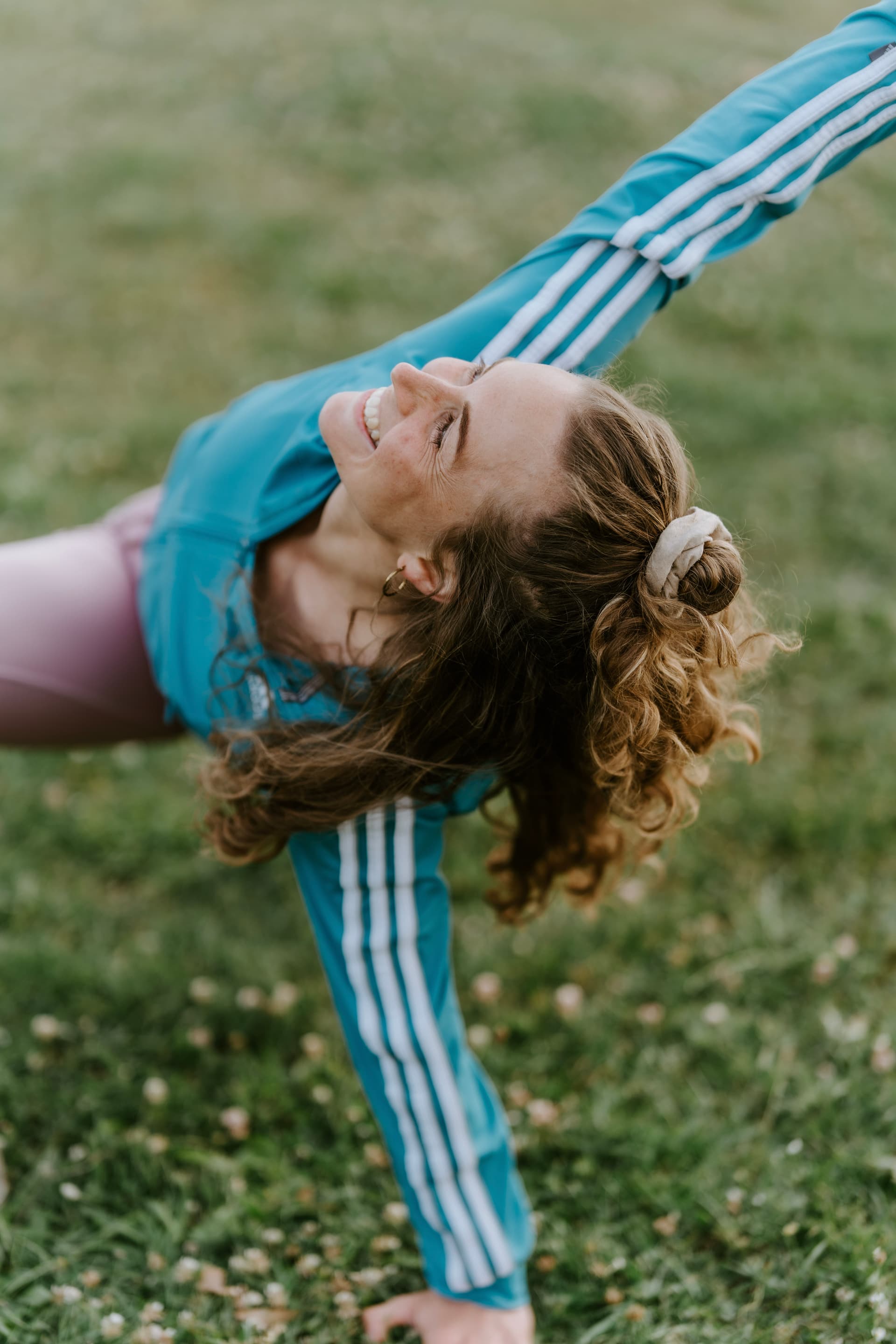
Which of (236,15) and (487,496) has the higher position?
(487,496)

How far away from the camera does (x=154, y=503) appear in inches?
127

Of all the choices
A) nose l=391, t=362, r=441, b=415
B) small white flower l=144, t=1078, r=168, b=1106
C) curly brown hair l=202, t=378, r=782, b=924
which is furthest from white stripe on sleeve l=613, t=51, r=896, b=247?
small white flower l=144, t=1078, r=168, b=1106

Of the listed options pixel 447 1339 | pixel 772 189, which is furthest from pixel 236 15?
pixel 447 1339

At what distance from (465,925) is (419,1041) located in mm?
1203

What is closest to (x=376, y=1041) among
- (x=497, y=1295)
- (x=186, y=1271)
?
(x=497, y=1295)

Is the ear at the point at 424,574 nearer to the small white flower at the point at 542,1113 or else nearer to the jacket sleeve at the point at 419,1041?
the jacket sleeve at the point at 419,1041

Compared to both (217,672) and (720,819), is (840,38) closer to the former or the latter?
(217,672)

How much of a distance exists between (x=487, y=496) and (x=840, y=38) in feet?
4.55

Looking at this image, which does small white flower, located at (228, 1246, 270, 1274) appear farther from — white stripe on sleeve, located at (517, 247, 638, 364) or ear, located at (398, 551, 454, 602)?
white stripe on sleeve, located at (517, 247, 638, 364)

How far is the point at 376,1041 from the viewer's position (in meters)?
2.35

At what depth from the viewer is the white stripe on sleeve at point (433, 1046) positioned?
7.62ft

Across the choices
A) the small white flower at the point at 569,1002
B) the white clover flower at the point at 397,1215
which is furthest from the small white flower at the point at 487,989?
the white clover flower at the point at 397,1215

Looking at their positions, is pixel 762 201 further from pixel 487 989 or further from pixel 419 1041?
pixel 487 989

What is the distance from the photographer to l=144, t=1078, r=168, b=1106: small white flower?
297cm
